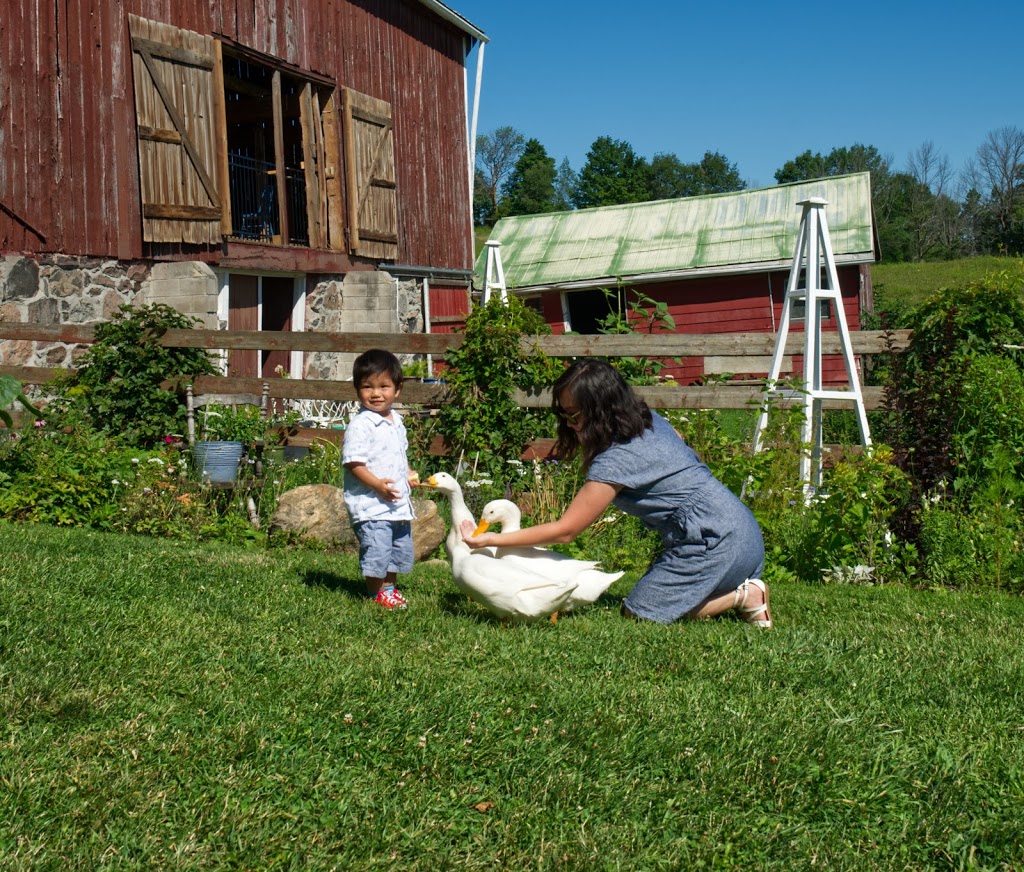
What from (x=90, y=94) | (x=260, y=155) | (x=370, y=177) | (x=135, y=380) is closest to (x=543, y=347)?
(x=135, y=380)

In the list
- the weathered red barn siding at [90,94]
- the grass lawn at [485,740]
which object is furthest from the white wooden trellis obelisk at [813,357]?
the weathered red barn siding at [90,94]

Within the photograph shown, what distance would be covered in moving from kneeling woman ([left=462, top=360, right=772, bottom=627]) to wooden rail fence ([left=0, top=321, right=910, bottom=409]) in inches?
92.4

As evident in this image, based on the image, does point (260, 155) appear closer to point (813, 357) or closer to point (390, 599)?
point (813, 357)

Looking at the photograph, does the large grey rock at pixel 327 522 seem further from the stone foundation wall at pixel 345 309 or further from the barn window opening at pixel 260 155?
the barn window opening at pixel 260 155

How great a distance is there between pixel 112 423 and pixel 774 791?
7742mm

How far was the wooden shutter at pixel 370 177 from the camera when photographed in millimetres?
15703

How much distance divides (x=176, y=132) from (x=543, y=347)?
6.93 meters

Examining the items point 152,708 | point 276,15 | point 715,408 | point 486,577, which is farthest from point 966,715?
point 276,15

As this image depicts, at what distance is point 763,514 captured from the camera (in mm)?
6383

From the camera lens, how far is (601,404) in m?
4.52

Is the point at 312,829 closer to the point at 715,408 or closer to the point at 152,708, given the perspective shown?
the point at 152,708

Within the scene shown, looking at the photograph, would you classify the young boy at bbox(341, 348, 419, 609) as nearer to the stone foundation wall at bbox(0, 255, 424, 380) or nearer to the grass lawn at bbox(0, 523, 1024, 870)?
the grass lawn at bbox(0, 523, 1024, 870)

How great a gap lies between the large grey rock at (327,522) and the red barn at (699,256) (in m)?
11.8

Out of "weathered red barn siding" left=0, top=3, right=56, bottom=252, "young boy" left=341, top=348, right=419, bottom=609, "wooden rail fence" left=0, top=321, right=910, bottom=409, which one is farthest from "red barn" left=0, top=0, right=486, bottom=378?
"young boy" left=341, top=348, right=419, bottom=609
